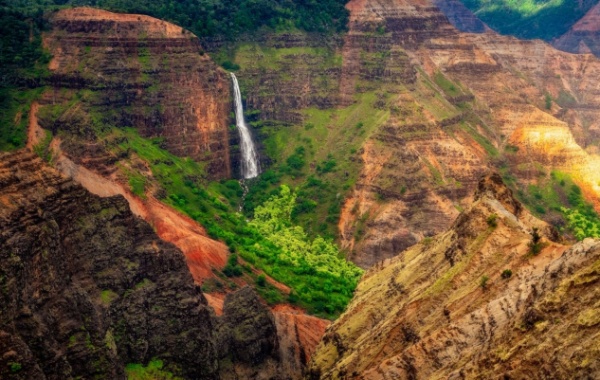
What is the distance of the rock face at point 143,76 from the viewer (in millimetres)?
132625

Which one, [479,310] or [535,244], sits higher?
[535,244]

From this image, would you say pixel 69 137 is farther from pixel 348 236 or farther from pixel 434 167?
pixel 434 167

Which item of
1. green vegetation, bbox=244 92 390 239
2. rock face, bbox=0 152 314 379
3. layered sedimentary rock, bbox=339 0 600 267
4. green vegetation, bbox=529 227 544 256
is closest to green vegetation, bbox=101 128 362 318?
green vegetation, bbox=244 92 390 239

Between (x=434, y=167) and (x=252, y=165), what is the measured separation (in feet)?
92.2

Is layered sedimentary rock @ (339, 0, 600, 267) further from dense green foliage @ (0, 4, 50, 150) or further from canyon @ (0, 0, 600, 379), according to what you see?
dense green foliage @ (0, 4, 50, 150)

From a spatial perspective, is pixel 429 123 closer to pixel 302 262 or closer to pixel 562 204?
pixel 562 204

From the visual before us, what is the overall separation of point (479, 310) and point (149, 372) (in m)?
22.6

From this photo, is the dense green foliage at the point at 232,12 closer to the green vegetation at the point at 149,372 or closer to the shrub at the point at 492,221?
the green vegetation at the point at 149,372

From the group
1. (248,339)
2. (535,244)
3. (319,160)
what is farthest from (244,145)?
(535,244)

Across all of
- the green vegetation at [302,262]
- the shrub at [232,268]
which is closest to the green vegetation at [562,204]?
the green vegetation at [302,262]

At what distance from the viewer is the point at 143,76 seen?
137375 millimetres

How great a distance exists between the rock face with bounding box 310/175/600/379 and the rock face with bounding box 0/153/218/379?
1146cm

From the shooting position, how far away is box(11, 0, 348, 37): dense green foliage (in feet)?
488

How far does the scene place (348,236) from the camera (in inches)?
5281
